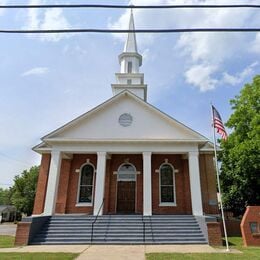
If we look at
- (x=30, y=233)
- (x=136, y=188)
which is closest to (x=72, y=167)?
(x=136, y=188)

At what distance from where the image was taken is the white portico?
15.2 meters

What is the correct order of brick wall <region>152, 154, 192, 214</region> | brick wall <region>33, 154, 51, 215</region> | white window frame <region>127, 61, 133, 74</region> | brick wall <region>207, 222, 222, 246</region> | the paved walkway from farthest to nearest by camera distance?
white window frame <region>127, 61, 133, 74</region> < brick wall <region>33, 154, 51, 215</region> < brick wall <region>152, 154, 192, 214</region> < brick wall <region>207, 222, 222, 246</region> < the paved walkway

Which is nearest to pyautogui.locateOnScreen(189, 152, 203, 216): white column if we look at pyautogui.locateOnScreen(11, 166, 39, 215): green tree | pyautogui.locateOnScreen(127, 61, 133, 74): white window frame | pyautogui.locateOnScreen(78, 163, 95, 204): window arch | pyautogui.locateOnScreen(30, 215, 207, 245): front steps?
pyautogui.locateOnScreen(30, 215, 207, 245): front steps

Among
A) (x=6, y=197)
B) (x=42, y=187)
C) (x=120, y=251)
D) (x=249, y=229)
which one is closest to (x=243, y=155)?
(x=249, y=229)

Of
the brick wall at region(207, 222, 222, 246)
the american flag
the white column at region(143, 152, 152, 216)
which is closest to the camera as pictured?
the brick wall at region(207, 222, 222, 246)

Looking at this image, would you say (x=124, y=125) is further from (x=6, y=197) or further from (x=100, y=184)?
(x=6, y=197)

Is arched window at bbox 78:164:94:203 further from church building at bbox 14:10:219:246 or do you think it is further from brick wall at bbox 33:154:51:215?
brick wall at bbox 33:154:51:215

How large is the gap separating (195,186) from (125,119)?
6.07 metres

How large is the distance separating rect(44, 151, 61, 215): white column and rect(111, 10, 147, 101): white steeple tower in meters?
10.2

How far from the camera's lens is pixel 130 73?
24047 millimetres

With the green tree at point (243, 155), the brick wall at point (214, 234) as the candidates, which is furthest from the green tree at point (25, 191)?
the brick wall at point (214, 234)

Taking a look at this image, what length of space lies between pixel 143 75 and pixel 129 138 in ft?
34.5

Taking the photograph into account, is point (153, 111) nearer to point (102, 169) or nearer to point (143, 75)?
point (102, 169)

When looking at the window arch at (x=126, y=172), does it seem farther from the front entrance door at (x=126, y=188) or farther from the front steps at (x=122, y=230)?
the front steps at (x=122, y=230)
